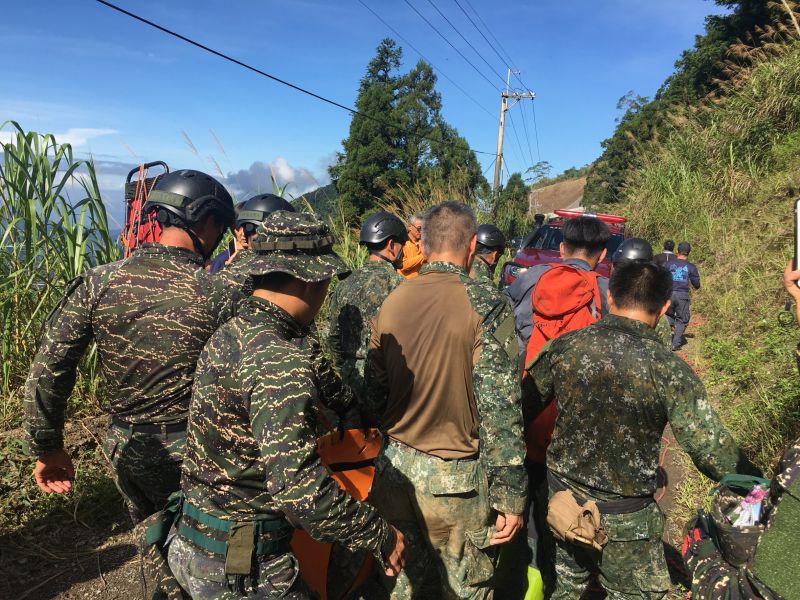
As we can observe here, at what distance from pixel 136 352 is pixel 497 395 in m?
1.55

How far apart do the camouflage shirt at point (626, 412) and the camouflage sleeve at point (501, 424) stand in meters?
0.34

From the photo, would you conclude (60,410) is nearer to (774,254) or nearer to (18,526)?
(18,526)

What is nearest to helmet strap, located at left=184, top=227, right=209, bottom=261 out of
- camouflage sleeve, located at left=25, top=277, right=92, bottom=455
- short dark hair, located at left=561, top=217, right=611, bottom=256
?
camouflage sleeve, located at left=25, top=277, right=92, bottom=455

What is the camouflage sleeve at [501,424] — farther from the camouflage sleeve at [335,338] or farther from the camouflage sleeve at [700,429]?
the camouflage sleeve at [335,338]

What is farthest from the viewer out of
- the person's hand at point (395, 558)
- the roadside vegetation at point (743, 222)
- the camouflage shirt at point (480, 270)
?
the roadside vegetation at point (743, 222)

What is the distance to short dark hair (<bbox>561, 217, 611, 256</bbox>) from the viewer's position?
3230 millimetres

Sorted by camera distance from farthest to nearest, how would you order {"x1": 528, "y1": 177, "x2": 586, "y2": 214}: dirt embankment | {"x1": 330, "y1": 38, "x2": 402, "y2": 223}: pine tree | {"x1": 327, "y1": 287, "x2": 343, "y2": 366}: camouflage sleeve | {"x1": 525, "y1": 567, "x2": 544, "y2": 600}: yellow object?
{"x1": 528, "y1": 177, "x2": 586, "y2": 214}: dirt embankment, {"x1": 330, "y1": 38, "x2": 402, "y2": 223}: pine tree, {"x1": 327, "y1": 287, "x2": 343, "y2": 366}: camouflage sleeve, {"x1": 525, "y1": 567, "x2": 544, "y2": 600}: yellow object

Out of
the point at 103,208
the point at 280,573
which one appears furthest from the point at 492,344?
the point at 103,208

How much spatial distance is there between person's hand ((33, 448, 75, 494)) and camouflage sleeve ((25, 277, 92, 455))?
3.5 inches

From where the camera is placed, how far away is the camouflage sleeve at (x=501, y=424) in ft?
7.01

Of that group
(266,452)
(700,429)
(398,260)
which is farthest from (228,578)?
(398,260)

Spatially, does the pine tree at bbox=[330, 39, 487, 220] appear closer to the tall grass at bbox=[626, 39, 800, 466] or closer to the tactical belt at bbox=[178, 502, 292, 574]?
the tall grass at bbox=[626, 39, 800, 466]

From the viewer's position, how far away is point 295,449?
4.97 feet

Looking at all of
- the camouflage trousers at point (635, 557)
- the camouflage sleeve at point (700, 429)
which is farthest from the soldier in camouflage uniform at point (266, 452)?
the camouflage sleeve at point (700, 429)
